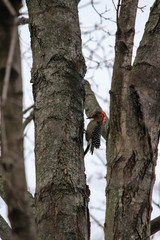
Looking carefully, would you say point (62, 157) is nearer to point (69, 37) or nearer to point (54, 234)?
point (54, 234)

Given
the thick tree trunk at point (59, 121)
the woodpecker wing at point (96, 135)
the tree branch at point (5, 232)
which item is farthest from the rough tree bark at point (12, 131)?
the woodpecker wing at point (96, 135)

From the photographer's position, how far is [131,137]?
101 inches

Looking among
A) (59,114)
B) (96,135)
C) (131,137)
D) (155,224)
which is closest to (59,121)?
(59,114)

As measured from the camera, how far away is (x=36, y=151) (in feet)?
9.50

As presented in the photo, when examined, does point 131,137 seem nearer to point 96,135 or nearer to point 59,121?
point 59,121

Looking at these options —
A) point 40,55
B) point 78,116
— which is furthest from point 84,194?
point 40,55

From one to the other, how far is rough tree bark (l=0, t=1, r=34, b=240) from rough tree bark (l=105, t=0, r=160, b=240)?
4.04 feet

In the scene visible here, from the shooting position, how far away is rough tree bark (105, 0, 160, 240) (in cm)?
241

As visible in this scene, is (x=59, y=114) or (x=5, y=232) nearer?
(x=59, y=114)

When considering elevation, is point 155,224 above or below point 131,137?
below

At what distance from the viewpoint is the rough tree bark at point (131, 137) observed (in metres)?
2.41

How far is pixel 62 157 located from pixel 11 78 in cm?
141

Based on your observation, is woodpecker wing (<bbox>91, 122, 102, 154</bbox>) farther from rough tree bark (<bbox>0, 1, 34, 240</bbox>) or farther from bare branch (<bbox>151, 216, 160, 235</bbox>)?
rough tree bark (<bbox>0, 1, 34, 240</bbox>)

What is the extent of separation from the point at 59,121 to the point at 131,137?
68cm
